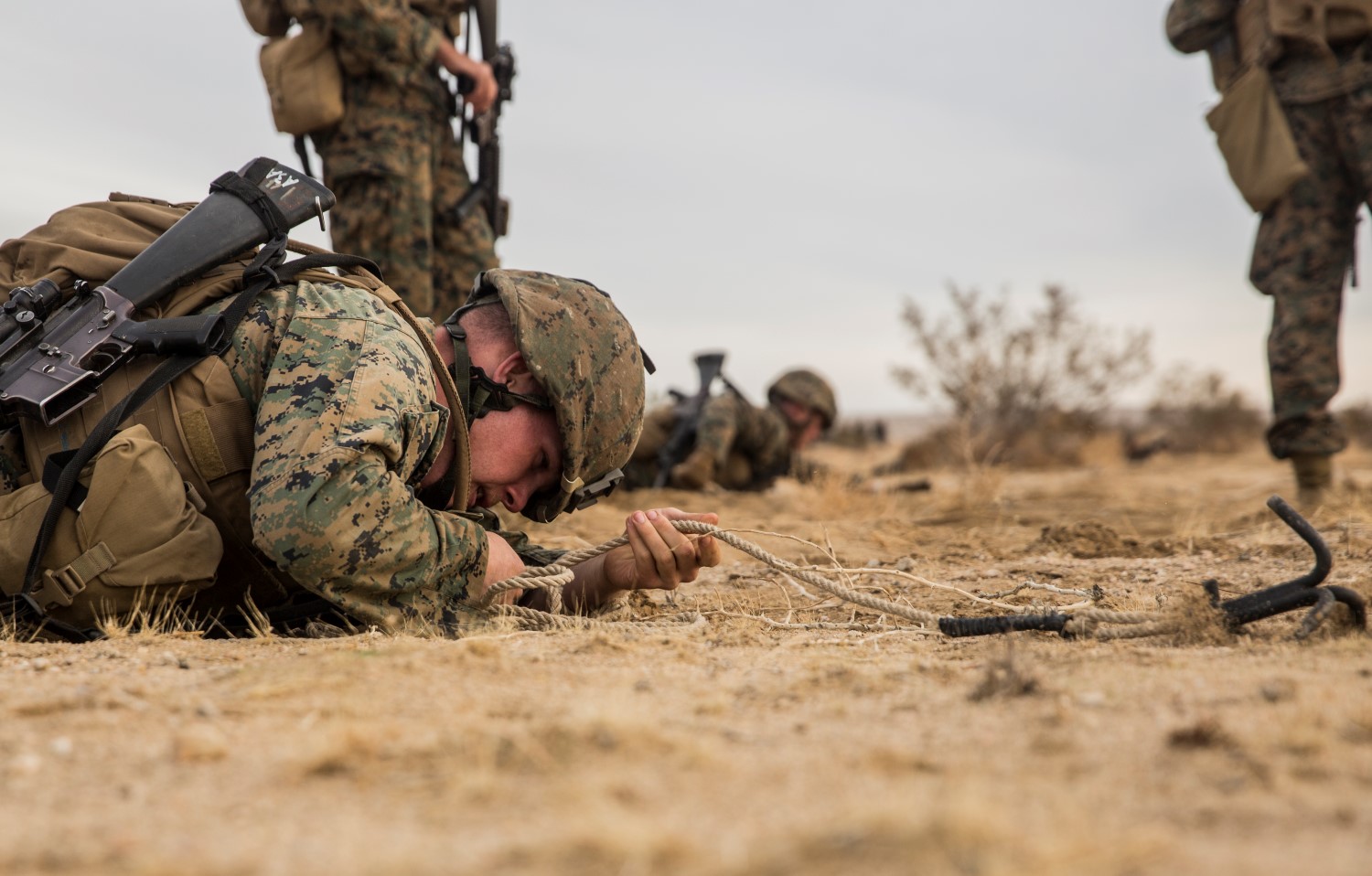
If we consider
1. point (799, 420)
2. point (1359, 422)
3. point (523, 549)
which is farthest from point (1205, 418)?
point (523, 549)

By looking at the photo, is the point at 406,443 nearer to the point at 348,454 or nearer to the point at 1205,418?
the point at 348,454

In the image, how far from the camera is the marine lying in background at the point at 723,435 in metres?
7.09

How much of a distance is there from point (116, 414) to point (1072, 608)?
206cm

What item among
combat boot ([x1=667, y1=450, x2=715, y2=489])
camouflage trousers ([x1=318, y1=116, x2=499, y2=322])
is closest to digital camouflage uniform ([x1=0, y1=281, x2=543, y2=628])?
camouflage trousers ([x1=318, y1=116, x2=499, y2=322])

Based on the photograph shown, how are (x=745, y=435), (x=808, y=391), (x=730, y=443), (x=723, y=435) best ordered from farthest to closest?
(x=808, y=391), (x=745, y=435), (x=730, y=443), (x=723, y=435)

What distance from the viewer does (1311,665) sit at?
1734mm

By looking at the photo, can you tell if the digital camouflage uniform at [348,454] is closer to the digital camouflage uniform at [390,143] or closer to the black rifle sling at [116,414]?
the black rifle sling at [116,414]

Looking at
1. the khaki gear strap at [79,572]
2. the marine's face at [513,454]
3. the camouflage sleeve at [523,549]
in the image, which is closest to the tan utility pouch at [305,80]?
the camouflage sleeve at [523,549]

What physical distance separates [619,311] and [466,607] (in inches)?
32.6

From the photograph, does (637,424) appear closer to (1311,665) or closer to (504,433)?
(504,433)

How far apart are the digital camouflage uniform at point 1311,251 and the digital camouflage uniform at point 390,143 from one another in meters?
3.77

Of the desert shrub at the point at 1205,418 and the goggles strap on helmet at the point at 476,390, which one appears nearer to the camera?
the goggles strap on helmet at the point at 476,390

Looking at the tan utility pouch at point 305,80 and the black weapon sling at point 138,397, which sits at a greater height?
the tan utility pouch at point 305,80

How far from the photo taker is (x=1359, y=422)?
14000 mm
